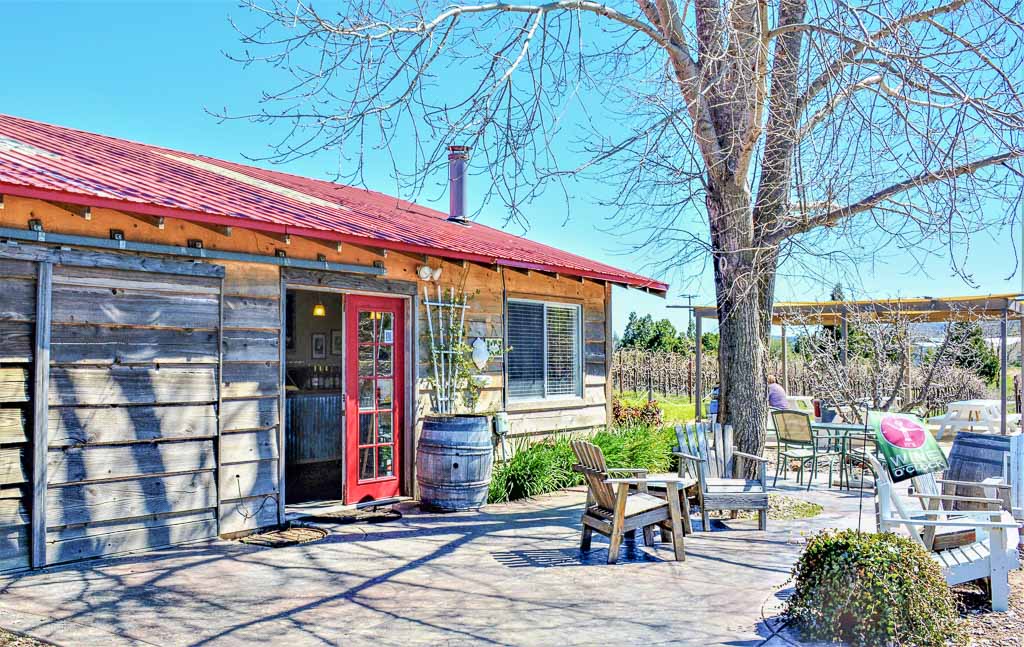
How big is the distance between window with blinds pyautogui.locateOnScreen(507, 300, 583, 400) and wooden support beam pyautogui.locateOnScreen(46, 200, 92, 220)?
16.0 ft

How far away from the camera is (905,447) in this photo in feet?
20.1

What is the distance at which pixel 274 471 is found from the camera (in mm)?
7023

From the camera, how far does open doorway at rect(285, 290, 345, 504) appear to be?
983 cm

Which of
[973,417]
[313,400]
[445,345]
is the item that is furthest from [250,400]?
[973,417]

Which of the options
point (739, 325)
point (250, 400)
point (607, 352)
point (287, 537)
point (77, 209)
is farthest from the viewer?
point (607, 352)

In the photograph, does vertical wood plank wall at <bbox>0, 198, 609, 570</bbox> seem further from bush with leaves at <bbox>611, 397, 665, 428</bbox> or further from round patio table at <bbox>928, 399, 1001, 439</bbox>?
round patio table at <bbox>928, 399, 1001, 439</bbox>

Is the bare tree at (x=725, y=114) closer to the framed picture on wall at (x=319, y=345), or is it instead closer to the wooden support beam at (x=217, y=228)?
the wooden support beam at (x=217, y=228)

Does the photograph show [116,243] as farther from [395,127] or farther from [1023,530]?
[1023,530]

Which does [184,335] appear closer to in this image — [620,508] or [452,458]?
[452,458]

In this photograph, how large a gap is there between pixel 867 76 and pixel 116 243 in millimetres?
6298

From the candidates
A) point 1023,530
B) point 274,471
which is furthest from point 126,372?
point 1023,530

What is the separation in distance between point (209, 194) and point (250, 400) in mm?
1711

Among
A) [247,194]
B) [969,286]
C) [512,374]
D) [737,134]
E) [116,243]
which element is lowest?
[512,374]

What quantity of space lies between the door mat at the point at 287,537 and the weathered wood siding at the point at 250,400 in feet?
0.38
